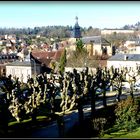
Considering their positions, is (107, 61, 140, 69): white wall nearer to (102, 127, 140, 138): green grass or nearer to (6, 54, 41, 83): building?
(6, 54, 41, 83): building

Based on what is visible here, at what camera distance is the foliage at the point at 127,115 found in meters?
25.0

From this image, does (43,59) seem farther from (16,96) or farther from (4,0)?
(4,0)

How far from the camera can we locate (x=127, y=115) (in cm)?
2548

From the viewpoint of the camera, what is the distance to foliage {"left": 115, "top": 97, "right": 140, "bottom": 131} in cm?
2500

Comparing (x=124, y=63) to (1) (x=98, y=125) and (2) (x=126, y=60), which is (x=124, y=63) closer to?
(2) (x=126, y=60)

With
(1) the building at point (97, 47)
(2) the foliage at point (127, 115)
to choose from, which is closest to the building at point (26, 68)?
(1) the building at point (97, 47)

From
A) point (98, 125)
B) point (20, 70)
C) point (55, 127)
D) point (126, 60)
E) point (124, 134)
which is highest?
point (126, 60)

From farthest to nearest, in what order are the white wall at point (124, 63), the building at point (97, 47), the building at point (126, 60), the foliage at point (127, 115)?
the building at point (97, 47) → the building at point (126, 60) → the white wall at point (124, 63) → the foliage at point (127, 115)

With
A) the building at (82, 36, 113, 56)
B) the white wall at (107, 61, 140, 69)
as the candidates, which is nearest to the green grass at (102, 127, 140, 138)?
the white wall at (107, 61, 140, 69)

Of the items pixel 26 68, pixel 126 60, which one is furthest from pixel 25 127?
pixel 126 60

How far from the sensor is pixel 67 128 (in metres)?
25.2

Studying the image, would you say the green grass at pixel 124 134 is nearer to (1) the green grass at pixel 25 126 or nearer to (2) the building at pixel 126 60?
(1) the green grass at pixel 25 126

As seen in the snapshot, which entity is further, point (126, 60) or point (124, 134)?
point (126, 60)

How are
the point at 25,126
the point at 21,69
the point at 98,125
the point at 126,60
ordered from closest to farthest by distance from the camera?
the point at 98,125 < the point at 25,126 < the point at 126,60 < the point at 21,69
